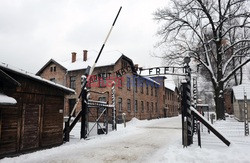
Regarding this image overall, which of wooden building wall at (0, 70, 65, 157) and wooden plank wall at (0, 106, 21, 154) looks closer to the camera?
wooden plank wall at (0, 106, 21, 154)

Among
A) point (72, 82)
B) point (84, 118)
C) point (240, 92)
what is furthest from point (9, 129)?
point (240, 92)

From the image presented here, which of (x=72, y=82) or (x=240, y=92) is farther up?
(x=72, y=82)

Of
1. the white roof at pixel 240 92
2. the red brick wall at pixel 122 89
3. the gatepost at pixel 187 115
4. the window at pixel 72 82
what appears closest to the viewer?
the gatepost at pixel 187 115

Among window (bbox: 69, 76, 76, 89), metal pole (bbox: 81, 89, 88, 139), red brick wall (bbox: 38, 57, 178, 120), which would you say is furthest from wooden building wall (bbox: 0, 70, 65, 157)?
window (bbox: 69, 76, 76, 89)

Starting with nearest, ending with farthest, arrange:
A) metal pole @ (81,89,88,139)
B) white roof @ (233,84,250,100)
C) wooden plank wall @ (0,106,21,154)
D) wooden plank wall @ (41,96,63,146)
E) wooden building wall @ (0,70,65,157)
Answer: wooden plank wall @ (0,106,21,154), wooden building wall @ (0,70,65,157), wooden plank wall @ (41,96,63,146), metal pole @ (81,89,88,139), white roof @ (233,84,250,100)

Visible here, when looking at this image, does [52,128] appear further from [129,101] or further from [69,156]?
A: [129,101]

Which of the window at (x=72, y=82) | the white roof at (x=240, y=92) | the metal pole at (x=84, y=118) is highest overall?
the window at (x=72, y=82)

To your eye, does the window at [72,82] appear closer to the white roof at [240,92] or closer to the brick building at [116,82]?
the brick building at [116,82]

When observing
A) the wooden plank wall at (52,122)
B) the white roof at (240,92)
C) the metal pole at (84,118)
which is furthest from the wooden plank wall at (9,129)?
the white roof at (240,92)

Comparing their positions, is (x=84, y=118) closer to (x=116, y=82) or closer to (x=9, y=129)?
(x=9, y=129)

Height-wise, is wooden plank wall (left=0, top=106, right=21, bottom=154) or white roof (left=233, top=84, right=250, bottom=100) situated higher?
white roof (left=233, top=84, right=250, bottom=100)

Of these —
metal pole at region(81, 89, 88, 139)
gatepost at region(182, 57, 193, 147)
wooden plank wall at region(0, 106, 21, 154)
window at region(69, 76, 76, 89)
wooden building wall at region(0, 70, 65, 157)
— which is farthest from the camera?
window at region(69, 76, 76, 89)

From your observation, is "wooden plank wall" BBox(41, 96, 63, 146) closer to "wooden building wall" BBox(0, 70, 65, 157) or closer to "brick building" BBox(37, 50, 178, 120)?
"wooden building wall" BBox(0, 70, 65, 157)

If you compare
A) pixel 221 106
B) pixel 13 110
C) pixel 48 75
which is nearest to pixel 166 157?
pixel 13 110
